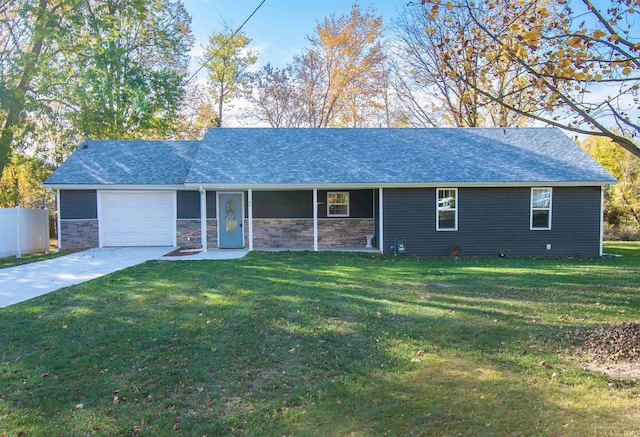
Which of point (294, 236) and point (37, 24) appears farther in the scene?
point (37, 24)

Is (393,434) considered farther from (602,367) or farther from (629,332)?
(629,332)

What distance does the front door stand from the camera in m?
14.3

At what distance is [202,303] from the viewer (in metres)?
6.10

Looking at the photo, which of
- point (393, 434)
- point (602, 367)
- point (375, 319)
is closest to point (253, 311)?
point (375, 319)

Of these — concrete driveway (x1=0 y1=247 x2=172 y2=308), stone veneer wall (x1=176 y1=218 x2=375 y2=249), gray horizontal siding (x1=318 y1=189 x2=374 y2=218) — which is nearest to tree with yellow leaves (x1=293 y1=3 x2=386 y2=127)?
gray horizontal siding (x1=318 y1=189 x2=374 y2=218)

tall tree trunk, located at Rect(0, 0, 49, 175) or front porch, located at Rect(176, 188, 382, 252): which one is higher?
tall tree trunk, located at Rect(0, 0, 49, 175)

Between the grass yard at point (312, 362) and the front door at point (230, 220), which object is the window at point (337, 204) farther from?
the grass yard at point (312, 362)

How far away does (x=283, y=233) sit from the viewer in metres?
14.1

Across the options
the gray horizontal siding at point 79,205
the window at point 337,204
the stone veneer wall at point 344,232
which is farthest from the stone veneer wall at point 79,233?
the window at point 337,204

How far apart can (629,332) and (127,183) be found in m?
14.0

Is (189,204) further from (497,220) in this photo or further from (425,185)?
(497,220)

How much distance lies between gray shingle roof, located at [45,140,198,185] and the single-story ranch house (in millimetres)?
64

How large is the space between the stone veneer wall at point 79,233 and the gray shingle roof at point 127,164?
4.78ft

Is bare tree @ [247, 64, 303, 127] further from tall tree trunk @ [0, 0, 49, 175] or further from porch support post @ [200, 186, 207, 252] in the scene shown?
porch support post @ [200, 186, 207, 252]
